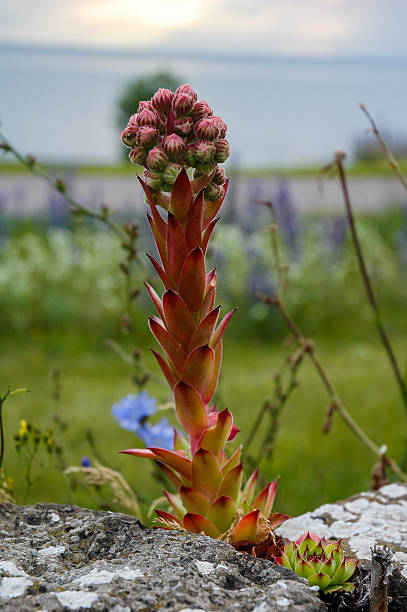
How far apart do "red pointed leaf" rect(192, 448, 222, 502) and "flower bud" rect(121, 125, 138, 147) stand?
0.65 m

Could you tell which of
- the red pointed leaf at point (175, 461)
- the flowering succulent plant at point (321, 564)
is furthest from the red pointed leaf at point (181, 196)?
the flowering succulent plant at point (321, 564)

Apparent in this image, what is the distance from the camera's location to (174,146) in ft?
4.61

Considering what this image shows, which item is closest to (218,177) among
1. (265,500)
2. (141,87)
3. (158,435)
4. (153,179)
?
(153,179)

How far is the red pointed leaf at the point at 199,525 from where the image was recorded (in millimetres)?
1507

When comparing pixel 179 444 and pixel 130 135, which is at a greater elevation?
pixel 130 135

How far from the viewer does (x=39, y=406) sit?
4.62m

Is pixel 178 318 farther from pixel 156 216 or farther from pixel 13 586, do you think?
pixel 13 586

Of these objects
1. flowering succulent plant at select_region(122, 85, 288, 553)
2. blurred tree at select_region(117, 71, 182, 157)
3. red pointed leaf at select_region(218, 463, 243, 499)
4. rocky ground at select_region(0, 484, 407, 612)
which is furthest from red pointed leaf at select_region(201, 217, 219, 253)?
blurred tree at select_region(117, 71, 182, 157)

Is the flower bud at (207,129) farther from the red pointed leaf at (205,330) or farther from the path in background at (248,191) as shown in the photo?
the path in background at (248,191)

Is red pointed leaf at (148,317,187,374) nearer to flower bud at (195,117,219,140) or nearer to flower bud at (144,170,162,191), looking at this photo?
flower bud at (144,170,162,191)

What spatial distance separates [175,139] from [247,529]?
812 mm

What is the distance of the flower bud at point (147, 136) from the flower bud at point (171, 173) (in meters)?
0.06

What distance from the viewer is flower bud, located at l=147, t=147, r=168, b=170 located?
4.62ft

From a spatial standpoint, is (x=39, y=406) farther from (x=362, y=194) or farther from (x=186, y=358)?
(x=362, y=194)
